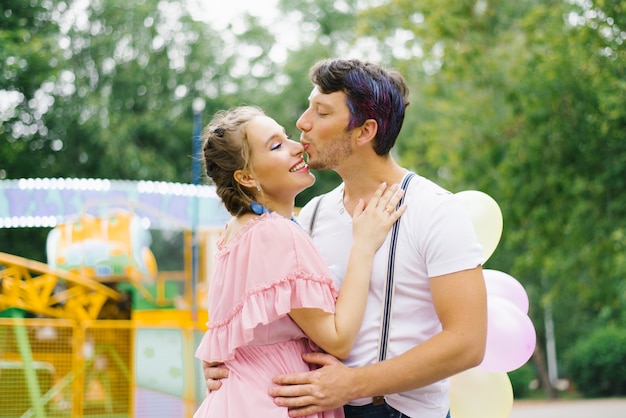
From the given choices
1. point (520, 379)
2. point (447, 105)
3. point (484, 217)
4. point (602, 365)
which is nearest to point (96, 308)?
point (447, 105)

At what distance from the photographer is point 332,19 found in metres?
26.4

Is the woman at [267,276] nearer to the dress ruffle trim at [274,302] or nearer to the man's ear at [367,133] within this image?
the dress ruffle trim at [274,302]

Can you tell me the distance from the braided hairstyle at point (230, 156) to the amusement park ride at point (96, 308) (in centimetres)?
683

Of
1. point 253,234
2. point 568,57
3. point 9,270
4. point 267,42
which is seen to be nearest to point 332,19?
point 267,42

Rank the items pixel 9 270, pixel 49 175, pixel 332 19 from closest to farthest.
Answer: pixel 9 270 < pixel 49 175 < pixel 332 19

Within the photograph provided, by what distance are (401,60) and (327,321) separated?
40.3ft

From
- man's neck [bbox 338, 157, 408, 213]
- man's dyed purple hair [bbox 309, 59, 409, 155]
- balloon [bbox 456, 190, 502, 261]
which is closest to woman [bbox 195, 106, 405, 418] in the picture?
man's neck [bbox 338, 157, 408, 213]

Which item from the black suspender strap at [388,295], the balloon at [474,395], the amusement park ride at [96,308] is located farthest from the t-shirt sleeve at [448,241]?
→ the amusement park ride at [96,308]

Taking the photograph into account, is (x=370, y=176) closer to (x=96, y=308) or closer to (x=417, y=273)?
(x=417, y=273)

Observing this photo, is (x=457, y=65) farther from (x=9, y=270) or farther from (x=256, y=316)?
(x=256, y=316)

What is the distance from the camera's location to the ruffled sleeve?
234cm

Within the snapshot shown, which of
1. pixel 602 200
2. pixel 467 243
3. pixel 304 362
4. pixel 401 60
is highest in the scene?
pixel 401 60

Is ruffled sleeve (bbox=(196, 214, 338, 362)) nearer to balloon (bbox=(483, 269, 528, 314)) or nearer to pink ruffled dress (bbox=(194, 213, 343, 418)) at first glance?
pink ruffled dress (bbox=(194, 213, 343, 418))

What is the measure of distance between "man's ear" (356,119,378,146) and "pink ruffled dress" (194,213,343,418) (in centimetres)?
39
